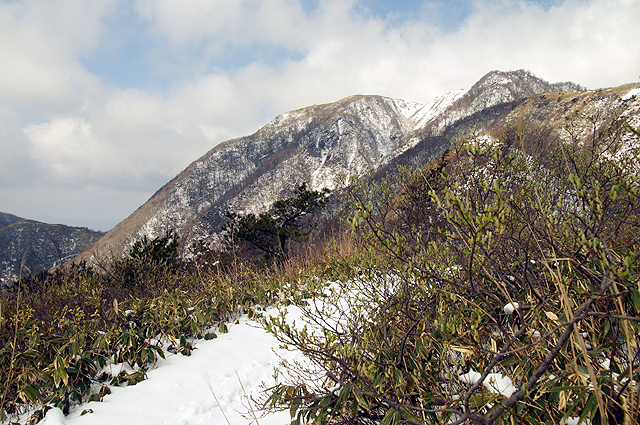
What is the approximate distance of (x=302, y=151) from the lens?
104438 millimetres

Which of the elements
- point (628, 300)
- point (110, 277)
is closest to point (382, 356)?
point (628, 300)

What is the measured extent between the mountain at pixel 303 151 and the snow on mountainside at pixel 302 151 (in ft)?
1.01

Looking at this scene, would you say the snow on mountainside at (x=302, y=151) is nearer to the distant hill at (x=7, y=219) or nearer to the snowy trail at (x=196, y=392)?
the snowy trail at (x=196, y=392)

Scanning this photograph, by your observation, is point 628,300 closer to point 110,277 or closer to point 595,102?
point 110,277

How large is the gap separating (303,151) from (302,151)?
14.2 inches

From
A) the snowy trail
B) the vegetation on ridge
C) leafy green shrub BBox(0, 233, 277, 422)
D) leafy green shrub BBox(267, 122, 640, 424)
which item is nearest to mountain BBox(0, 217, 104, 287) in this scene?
leafy green shrub BBox(0, 233, 277, 422)

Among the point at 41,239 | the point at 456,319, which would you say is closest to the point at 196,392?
the point at 456,319

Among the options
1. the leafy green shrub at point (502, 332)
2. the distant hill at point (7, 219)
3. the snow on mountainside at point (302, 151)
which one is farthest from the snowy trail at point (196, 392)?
the distant hill at point (7, 219)

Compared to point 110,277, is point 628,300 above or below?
below

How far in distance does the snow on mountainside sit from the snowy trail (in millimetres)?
67183

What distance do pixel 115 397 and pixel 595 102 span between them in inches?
2156

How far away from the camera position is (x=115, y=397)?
2.30 meters

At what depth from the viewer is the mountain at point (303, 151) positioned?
278ft

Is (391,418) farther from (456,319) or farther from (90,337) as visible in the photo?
(90,337)
